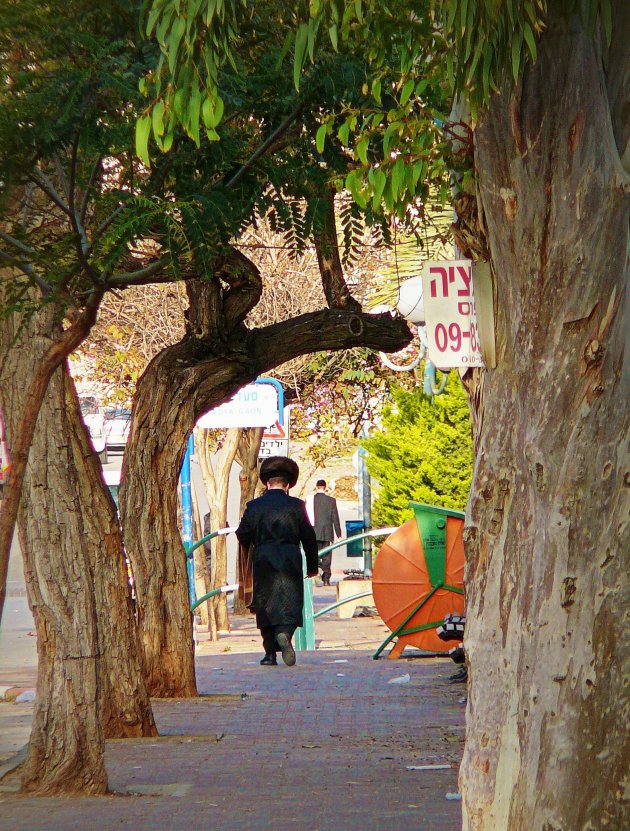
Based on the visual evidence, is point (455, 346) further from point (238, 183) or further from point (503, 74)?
point (238, 183)

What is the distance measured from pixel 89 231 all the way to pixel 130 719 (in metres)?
3.10

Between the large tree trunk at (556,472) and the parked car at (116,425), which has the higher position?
the parked car at (116,425)

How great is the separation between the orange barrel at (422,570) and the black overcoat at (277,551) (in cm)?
74

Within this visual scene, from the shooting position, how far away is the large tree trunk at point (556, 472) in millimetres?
4277

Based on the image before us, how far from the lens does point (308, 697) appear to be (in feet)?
35.0

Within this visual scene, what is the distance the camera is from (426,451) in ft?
67.5

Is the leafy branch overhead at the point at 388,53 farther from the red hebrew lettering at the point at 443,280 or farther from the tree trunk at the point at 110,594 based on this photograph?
the tree trunk at the point at 110,594

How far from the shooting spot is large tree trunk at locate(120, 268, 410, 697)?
33.7ft

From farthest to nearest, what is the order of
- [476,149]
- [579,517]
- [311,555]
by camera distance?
[311,555] → [476,149] → [579,517]

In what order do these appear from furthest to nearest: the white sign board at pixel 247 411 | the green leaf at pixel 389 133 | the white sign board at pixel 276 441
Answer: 1. the white sign board at pixel 276 441
2. the white sign board at pixel 247 411
3. the green leaf at pixel 389 133

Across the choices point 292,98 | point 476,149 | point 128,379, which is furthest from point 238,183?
point 128,379

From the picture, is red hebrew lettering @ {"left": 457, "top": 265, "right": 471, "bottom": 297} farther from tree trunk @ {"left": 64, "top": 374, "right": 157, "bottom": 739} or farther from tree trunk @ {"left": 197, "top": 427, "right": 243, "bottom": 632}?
tree trunk @ {"left": 197, "top": 427, "right": 243, "bottom": 632}

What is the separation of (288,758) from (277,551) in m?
4.35

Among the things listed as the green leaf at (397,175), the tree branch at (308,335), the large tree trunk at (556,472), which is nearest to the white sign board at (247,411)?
the tree branch at (308,335)
